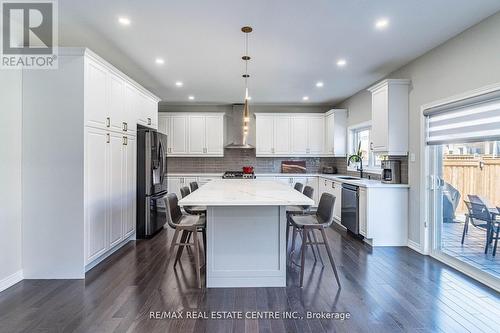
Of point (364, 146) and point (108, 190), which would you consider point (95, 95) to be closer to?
point (108, 190)

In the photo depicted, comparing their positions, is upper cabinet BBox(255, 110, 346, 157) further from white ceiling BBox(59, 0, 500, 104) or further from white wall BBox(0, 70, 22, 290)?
white wall BBox(0, 70, 22, 290)

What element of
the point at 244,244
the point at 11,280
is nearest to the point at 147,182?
the point at 11,280

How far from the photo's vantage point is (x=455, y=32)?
310 cm

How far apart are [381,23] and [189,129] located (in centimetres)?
486

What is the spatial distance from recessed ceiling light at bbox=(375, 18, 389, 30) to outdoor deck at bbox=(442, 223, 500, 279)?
8.07 ft

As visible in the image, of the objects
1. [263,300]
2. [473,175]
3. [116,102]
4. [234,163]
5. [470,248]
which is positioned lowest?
[263,300]

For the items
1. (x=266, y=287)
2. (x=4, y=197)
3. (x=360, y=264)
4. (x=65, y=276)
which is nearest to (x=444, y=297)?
(x=360, y=264)

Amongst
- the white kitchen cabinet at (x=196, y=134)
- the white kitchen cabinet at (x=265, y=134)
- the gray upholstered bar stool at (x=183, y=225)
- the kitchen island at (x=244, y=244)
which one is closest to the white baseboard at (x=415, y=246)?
the kitchen island at (x=244, y=244)

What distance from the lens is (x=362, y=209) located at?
14.1ft

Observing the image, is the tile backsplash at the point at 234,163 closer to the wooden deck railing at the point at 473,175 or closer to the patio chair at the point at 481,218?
the wooden deck railing at the point at 473,175

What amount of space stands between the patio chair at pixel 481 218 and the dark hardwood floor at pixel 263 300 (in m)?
0.53

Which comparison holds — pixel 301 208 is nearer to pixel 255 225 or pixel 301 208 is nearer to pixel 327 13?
pixel 255 225

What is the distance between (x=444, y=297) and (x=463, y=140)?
171 centimetres

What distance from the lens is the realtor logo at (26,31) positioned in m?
2.62
